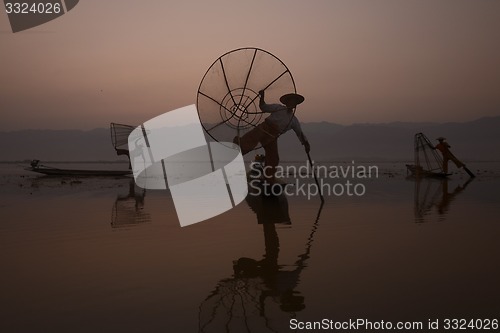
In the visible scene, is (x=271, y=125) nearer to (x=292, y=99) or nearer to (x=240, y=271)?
(x=292, y=99)

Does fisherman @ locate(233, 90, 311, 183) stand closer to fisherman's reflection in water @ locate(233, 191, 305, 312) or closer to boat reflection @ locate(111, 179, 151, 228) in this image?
boat reflection @ locate(111, 179, 151, 228)

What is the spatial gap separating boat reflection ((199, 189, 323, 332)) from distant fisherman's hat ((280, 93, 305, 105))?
284 inches

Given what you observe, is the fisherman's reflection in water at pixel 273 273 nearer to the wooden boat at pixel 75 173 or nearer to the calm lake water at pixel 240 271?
the calm lake water at pixel 240 271

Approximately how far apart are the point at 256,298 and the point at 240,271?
1.09 m

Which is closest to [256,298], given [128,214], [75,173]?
[128,214]

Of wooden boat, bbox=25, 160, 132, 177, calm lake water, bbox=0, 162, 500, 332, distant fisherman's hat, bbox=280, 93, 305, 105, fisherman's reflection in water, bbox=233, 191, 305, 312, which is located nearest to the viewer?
calm lake water, bbox=0, 162, 500, 332

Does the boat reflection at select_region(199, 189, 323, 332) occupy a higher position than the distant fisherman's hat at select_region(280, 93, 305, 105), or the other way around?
the distant fisherman's hat at select_region(280, 93, 305, 105)

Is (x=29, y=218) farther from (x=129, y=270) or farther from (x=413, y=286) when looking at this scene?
(x=413, y=286)

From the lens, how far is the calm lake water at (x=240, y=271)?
3.95m

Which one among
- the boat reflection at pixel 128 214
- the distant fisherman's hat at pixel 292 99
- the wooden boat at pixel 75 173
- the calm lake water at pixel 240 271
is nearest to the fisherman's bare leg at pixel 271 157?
the distant fisherman's hat at pixel 292 99

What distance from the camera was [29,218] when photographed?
33.7 feet

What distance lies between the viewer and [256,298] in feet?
14.7

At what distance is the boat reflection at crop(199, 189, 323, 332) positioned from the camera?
381 cm

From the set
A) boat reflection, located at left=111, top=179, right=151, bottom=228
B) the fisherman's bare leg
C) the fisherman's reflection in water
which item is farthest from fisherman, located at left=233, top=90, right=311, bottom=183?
the fisherman's reflection in water
